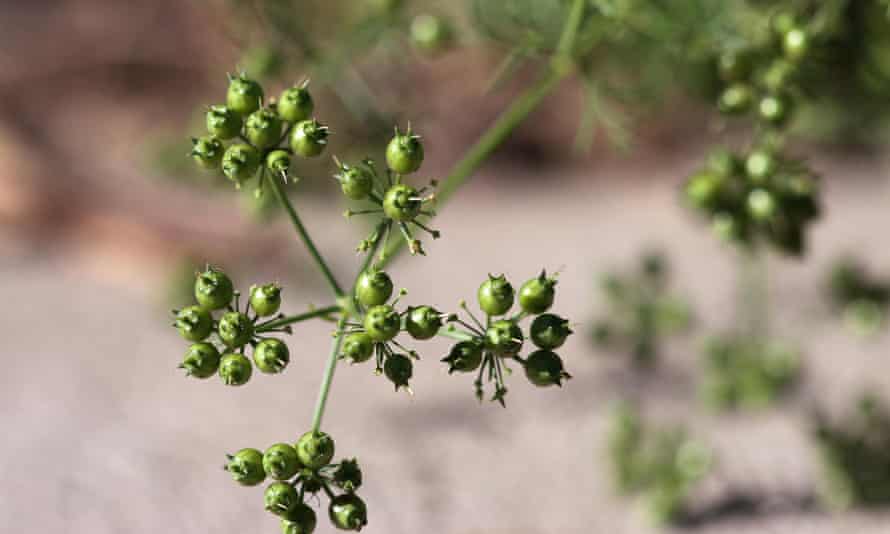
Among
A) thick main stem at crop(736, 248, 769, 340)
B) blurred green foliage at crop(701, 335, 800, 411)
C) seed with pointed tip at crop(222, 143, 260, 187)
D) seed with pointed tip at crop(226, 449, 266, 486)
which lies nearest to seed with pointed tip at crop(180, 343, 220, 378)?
seed with pointed tip at crop(226, 449, 266, 486)

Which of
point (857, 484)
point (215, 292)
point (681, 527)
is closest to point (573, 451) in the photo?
point (681, 527)

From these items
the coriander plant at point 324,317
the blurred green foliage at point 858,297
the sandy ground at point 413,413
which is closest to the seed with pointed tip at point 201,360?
the coriander plant at point 324,317

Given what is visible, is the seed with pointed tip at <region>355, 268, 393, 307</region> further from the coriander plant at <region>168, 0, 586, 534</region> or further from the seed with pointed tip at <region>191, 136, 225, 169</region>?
the seed with pointed tip at <region>191, 136, 225, 169</region>

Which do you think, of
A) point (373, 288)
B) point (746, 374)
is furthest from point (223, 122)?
point (746, 374)

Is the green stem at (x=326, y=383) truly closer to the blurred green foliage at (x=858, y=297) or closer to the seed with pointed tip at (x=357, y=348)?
the seed with pointed tip at (x=357, y=348)

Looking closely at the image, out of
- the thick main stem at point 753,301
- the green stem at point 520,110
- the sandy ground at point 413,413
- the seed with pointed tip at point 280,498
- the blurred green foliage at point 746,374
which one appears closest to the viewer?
the seed with pointed tip at point 280,498

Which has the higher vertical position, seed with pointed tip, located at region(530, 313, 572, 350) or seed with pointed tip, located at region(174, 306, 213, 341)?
seed with pointed tip, located at region(530, 313, 572, 350)

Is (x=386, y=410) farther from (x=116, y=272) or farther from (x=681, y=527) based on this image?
(x=116, y=272)
